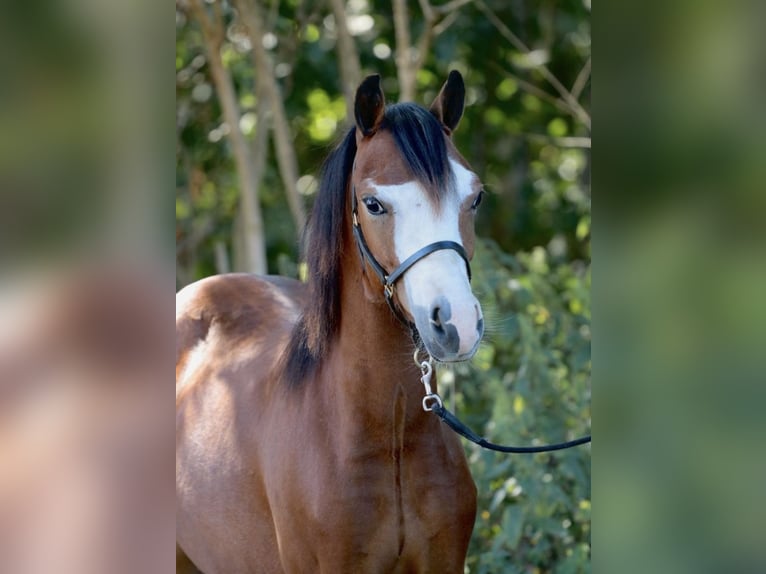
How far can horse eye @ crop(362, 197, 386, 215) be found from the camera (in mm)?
2406

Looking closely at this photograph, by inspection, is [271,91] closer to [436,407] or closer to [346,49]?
[346,49]

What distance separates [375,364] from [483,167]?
232 inches

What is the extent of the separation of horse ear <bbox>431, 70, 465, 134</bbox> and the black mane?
0.16 meters

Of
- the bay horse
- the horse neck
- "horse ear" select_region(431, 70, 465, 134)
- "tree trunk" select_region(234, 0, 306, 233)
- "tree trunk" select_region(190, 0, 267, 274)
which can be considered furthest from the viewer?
"tree trunk" select_region(190, 0, 267, 274)

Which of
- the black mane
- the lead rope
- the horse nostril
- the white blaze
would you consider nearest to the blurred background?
the black mane

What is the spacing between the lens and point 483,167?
8273 mm

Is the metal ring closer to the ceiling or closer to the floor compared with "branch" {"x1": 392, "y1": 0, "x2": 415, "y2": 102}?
closer to the floor

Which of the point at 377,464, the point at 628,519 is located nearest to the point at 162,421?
the point at 628,519

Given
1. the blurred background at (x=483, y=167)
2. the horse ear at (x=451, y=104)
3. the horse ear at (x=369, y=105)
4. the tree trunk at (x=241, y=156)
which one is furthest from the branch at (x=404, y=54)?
the horse ear at (x=369, y=105)

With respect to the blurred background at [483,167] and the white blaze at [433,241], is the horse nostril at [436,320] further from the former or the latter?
the blurred background at [483,167]

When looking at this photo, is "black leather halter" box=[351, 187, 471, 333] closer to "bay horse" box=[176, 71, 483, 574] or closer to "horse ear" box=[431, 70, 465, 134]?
"bay horse" box=[176, 71, 483, 574]

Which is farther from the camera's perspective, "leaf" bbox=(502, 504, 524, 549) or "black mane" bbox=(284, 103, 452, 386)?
"leaf" bbox=(502, 504, 524, 549)

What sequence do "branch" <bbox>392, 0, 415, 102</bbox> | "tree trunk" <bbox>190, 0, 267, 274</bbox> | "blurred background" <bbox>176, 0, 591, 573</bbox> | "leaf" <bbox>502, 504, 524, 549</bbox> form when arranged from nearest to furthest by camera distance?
1. "leaf" <bbox>502, 504, 524, 549</bbox>
2. "blurred background" <bbox>176, 0, 591, 573</bbox>
3. "branch" <bbox>392, 0, 415, 102</bbox>
4. "tree trunk" <bbox>190, 0, 267, 274</bbox>

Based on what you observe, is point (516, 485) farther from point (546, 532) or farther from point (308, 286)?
point (308, 286)
